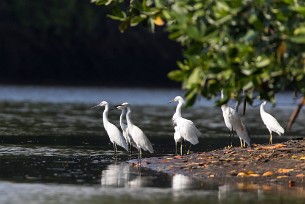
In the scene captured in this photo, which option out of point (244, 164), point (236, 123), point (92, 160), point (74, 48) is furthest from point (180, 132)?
point (74, 48)

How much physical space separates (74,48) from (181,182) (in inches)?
2734

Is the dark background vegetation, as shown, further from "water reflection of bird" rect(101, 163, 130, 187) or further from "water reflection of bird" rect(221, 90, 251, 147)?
"water reflection of bird" rect(101, 163, 130, 187)

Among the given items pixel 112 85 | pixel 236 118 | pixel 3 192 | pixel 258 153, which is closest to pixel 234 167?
pixel 258 153

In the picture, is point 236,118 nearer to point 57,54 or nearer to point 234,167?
point 234,167

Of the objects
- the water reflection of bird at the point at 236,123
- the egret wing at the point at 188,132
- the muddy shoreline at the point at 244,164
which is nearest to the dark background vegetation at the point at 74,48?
the water reflection of bird at the point at 236,123

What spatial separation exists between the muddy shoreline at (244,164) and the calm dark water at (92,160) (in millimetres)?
544

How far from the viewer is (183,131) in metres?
27.2

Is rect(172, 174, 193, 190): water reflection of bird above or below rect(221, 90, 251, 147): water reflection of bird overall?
below

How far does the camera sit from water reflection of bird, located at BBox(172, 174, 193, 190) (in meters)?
22.0

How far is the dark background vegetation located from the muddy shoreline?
5714 cm

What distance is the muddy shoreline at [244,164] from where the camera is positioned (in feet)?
76.1

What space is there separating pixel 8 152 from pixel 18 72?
57.5 metres

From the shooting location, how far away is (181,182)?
2267 centimetres

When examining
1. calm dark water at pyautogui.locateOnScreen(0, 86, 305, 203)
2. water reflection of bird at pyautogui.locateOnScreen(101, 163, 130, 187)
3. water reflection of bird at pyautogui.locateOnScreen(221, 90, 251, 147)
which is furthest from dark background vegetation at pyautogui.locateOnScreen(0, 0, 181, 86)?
water reflection of bird at pyautogui.locateOnScreen(101, 163, 130, 187)
